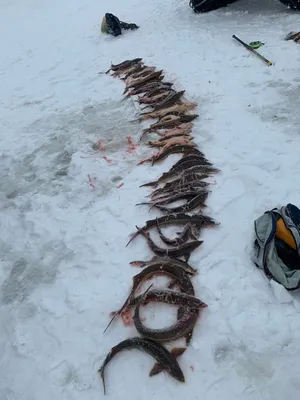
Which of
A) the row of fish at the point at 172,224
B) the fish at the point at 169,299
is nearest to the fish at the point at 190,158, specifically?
the row of fish at the point at 172,224

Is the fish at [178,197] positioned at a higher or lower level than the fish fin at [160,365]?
higher

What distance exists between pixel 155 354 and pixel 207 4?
447 inches

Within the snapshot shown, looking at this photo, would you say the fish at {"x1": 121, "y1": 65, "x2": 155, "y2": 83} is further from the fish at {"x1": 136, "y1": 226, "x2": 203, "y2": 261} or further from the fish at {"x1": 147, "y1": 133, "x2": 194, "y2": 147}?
the fish at {"x1": 136, "y1": 226, "x2": 203, "y2": 261}

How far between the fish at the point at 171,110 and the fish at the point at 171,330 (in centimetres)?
448

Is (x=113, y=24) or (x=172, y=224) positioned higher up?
(x=113, y=24)

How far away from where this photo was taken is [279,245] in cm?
430

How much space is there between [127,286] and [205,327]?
1.04 m

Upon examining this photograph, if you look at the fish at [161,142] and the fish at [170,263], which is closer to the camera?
the fish at [170,263]

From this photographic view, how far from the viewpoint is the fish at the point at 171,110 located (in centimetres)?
740

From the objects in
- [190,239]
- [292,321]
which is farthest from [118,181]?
[292,321]

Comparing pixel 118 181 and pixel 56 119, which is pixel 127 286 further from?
pixel 56 119

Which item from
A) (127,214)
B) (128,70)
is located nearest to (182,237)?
(127,214)

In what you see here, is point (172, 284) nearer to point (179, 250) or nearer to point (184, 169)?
point (179, 250)

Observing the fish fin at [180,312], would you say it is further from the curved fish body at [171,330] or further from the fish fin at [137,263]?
the fish fin at [137,263]
